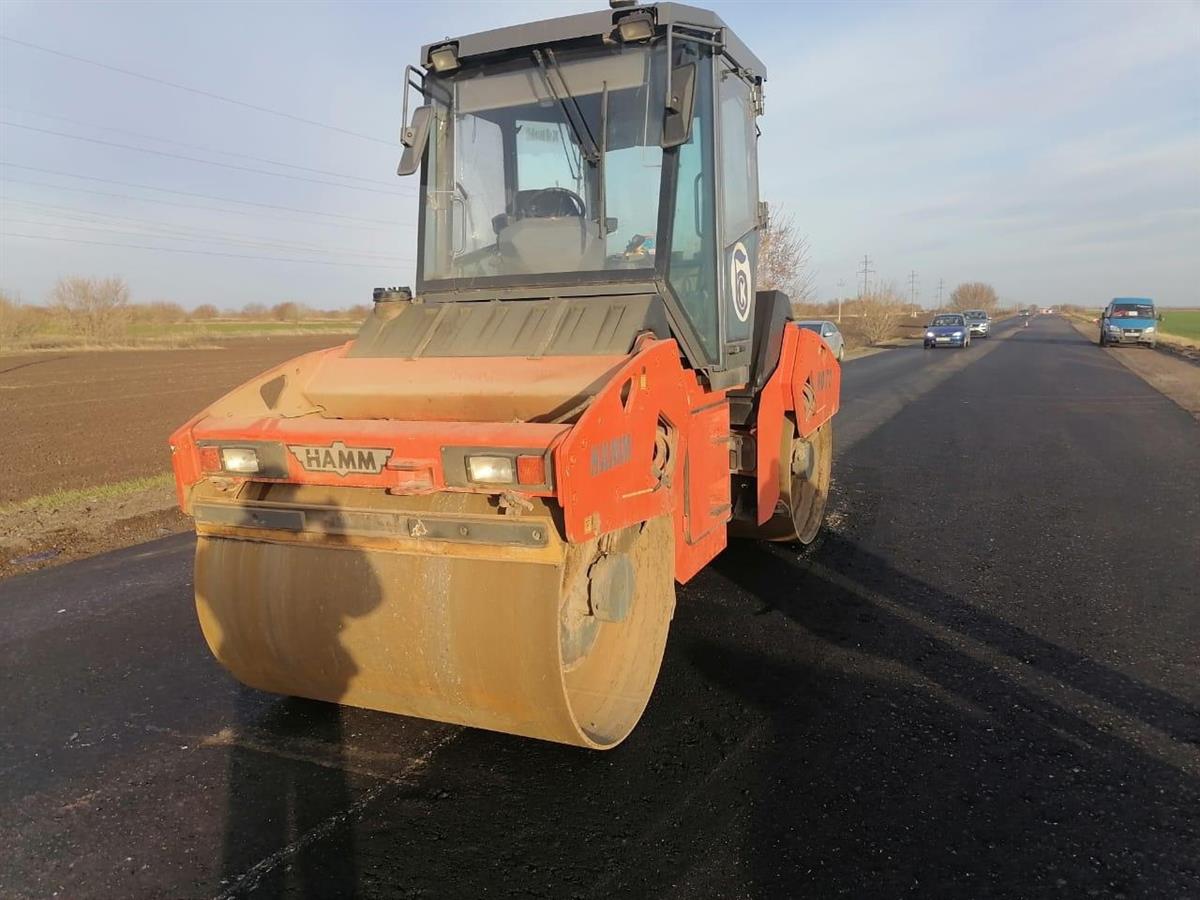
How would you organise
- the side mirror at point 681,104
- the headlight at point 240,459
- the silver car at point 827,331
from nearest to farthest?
the headlight at point 240,459 → the side mirror at point 681,104 → the silver car at point 827,331

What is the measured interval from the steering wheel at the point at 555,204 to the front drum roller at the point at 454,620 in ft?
5.51

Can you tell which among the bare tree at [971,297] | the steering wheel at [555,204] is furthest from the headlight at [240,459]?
the bare tree at [971,297]

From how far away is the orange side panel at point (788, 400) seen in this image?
4.86m

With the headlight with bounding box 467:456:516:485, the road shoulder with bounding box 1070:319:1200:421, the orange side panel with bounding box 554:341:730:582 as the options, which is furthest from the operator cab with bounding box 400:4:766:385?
the road shoulder with bounding box 1070:319:1200:421

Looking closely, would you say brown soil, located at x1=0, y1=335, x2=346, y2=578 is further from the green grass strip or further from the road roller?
the road roller

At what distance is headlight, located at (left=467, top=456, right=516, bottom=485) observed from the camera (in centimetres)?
276

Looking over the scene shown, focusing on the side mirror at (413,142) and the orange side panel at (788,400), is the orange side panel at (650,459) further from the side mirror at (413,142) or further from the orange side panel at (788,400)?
the side mirror at (413,142)

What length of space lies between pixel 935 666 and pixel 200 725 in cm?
352

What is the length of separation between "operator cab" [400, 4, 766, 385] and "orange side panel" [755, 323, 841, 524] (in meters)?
0.51

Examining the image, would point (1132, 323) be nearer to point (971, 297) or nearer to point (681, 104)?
point (681, 104)

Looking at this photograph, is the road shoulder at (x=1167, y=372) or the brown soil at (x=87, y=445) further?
the road shoulder at (x=1167, y=372)

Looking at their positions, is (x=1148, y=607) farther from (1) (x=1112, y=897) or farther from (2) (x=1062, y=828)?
(1) (x=1112, y=897)

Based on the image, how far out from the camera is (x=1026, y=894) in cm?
249

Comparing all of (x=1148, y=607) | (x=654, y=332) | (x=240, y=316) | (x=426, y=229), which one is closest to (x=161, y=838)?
(x=654, y=332)
